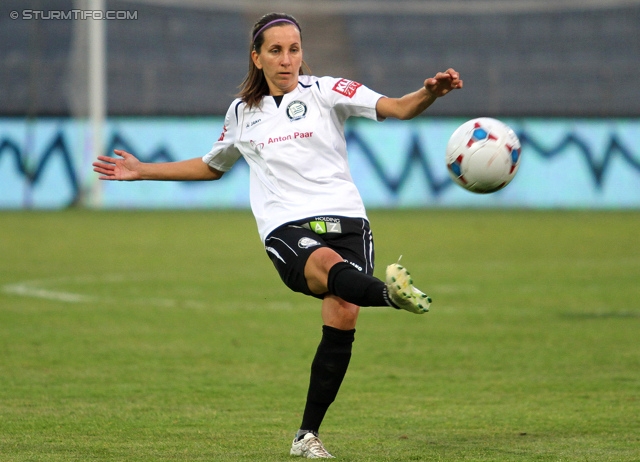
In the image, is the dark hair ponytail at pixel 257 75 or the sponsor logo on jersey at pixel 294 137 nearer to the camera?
the sponsor logo on jersey at pixel 294 137

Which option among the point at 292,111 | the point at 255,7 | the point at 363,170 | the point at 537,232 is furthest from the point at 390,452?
the point at 255,7

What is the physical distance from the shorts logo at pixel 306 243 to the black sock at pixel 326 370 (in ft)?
1.18

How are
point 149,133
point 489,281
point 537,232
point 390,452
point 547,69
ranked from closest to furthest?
point 390,452, point 489,281, point 537,232, point 149,133, point 547,69

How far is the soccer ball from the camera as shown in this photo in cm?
493

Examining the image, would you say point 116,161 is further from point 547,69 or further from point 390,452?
point 547,69

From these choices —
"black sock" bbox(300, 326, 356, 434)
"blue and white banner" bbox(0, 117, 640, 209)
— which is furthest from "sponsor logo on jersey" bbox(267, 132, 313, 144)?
"blue and white banner" bbox(0, 117, 640, 209)

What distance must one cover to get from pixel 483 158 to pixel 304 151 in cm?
84

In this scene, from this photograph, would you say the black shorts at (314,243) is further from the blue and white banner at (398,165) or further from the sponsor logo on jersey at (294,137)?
the blue and white banner at (398,165)

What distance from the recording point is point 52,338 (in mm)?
8195

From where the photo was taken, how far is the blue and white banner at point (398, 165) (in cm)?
2430

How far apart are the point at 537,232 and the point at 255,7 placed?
15.0 metres

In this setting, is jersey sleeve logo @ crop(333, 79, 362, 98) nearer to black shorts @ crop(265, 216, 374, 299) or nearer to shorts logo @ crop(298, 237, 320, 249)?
black shorts @ crop(265, 216, 374, 299)

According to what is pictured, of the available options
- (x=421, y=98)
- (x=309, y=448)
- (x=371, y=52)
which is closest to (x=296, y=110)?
(x=421, y=98)

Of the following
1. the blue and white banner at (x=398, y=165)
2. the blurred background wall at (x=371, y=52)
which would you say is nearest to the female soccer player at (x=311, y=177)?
the blue and white banner at (x=398, y=165)
